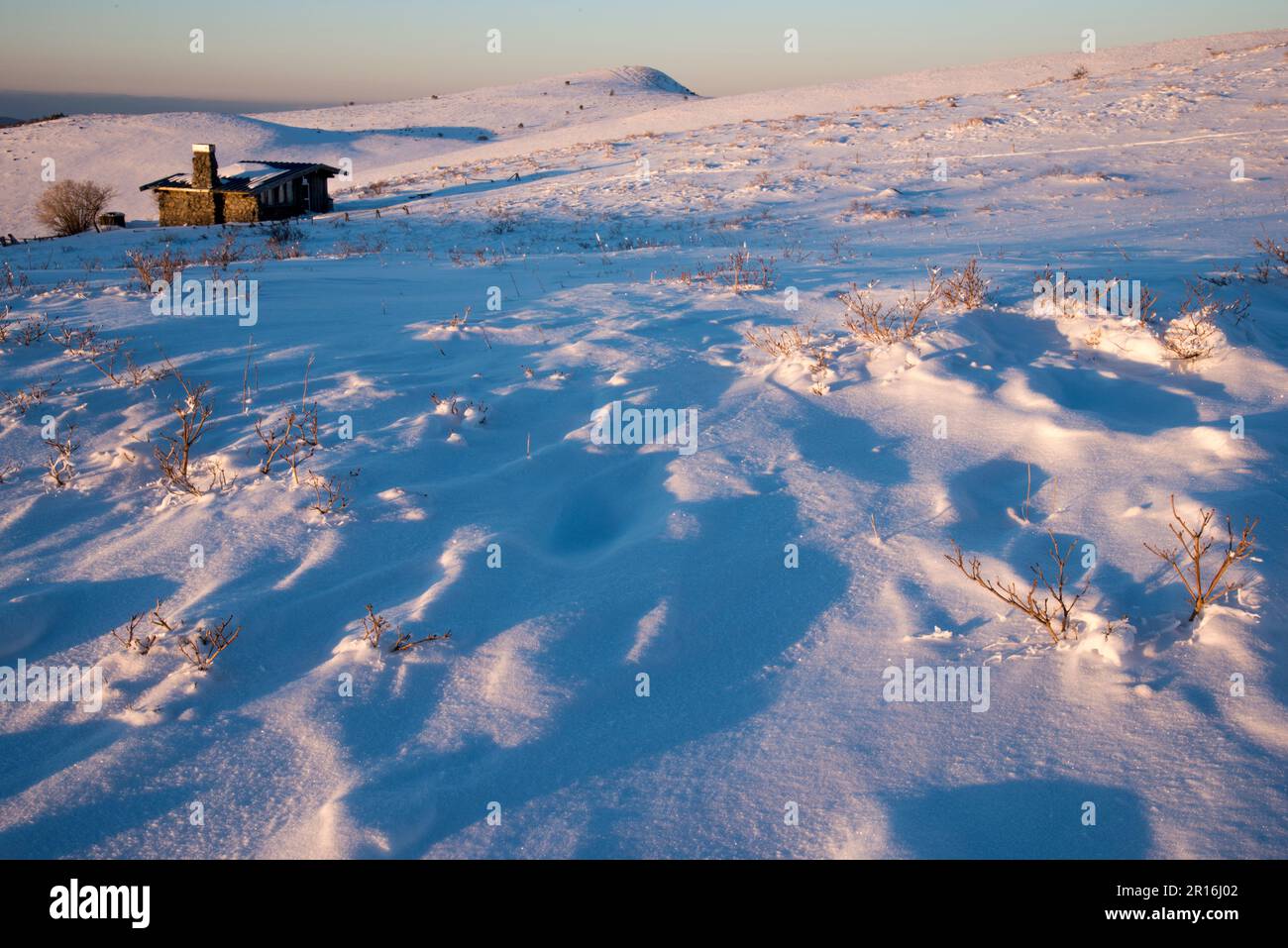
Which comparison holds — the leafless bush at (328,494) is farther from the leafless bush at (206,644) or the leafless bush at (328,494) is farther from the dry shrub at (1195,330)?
the dry shrub at (1195,330)

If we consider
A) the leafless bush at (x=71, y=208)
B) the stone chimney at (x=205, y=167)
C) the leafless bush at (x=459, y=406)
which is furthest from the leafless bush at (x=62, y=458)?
the leafless bush at (x=71, y=208)

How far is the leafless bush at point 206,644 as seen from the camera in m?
2.78

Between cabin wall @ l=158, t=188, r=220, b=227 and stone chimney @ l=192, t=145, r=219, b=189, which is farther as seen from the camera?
cabin wall @ l=158, t=188, r=220, b=227

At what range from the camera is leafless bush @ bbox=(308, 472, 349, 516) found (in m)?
3.54

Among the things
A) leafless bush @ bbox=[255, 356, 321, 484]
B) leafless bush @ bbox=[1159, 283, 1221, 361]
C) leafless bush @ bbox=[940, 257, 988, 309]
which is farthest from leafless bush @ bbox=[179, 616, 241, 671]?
leafless bush @ bbox=[1159, 283, 1221, 361]

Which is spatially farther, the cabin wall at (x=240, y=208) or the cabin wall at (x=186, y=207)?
the cabin wall at (x=186, y=207)

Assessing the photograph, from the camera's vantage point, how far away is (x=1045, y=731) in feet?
8.04

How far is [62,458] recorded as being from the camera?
12.8 ft

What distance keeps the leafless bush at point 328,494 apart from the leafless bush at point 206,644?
0.74 metres

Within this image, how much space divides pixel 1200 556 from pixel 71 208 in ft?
114

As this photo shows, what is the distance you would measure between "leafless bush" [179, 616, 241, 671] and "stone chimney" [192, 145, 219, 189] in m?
29.1

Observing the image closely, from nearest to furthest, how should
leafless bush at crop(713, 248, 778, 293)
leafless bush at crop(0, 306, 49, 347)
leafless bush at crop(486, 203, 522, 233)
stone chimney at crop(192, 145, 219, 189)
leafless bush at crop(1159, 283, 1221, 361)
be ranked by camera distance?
leafless bush at crop(1159, 283, 1221, 361) < leafless bush at crop(0, 306, 49, 347) < leafless bush at crop(713, 248, 778, 293) < leafless bush at crop(486, 203, 522, 233) < stone chimney at crop(192, 145, 219, 189)

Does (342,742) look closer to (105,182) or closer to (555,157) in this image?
(555,157)

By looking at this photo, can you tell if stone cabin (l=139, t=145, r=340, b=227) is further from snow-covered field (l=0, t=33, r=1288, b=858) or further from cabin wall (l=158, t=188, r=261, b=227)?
snow-covered field (l=0, t=33, r=1288, b=858)
